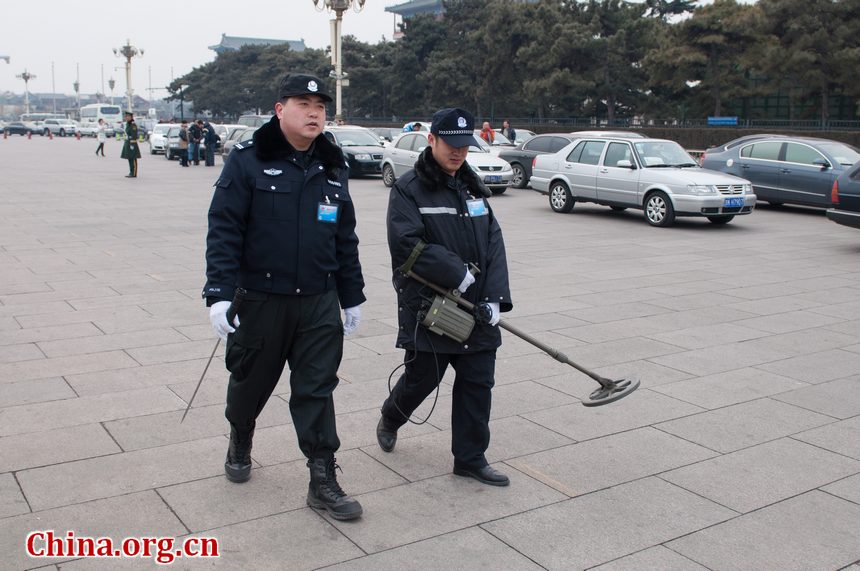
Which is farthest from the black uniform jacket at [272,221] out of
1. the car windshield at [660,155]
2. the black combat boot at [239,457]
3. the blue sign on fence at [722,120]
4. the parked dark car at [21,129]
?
the parked dark car at [21,129]

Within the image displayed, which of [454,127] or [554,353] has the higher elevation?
[454,127]

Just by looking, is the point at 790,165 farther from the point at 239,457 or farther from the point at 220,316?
the point at 220,316

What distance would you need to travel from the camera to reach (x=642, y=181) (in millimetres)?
15016

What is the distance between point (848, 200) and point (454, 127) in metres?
9.54

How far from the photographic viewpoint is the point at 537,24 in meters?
44.8

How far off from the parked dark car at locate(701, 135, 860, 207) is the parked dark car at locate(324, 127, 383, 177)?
10.0 m

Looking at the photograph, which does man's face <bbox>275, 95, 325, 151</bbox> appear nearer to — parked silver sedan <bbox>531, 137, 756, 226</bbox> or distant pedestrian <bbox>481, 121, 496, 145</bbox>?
parked silver sedan <bbox>531, 137, 756, 226</bbox>

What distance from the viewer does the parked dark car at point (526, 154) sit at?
2153cm

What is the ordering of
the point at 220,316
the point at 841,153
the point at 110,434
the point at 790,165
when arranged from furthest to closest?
the point at 790,165 → the point at 841,153 → the point at 110,434 → the point at 220,316

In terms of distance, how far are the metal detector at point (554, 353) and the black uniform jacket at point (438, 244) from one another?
36 millimetres

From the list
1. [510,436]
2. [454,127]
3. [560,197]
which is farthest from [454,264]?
[560,197]

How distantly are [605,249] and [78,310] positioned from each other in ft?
23.0

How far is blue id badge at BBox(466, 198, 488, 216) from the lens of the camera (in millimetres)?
4363

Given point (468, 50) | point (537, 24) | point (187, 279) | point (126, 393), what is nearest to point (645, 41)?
point (537, 24)
